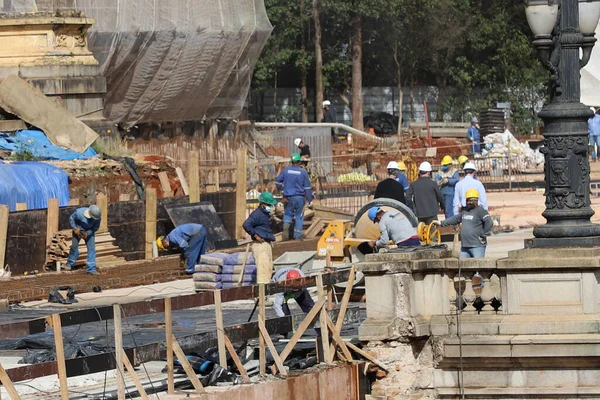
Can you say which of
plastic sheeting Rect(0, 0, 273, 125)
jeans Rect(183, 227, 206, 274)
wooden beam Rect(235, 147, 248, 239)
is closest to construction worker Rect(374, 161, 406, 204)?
jeans Rect(183, 227, 206, 274)

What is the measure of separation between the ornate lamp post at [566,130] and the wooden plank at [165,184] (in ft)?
48.5

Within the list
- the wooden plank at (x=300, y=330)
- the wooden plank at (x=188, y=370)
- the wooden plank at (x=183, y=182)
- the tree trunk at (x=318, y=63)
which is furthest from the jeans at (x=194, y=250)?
the tree trunk at (x=318, y=63)

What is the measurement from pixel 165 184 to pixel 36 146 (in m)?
2.64

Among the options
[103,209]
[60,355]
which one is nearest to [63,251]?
[103,209]

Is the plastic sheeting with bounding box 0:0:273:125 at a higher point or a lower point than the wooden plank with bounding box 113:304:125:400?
higher

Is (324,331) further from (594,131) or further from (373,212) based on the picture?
(594,131)

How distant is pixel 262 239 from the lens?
19.5m

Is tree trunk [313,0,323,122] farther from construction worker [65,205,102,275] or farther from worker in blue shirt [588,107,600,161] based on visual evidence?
construction worker [65,205,102,275]

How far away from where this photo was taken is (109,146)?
3197 centimetres

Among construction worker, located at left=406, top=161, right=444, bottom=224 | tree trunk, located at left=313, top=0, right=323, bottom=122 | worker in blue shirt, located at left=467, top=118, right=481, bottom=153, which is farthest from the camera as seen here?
tree trunk, located at left=313, top=0, right=323, bottom=122

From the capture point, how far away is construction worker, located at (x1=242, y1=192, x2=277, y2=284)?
737 inches

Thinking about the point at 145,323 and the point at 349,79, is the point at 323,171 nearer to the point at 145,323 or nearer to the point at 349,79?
the point at 349,79

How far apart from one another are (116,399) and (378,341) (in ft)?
9.69

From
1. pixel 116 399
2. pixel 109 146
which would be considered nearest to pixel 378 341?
pixel 116 399
